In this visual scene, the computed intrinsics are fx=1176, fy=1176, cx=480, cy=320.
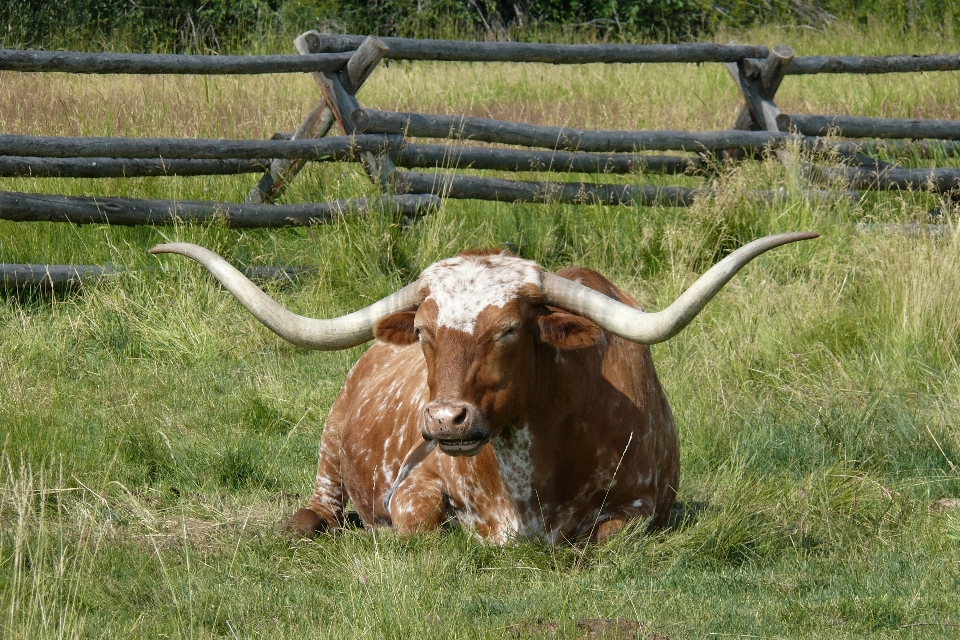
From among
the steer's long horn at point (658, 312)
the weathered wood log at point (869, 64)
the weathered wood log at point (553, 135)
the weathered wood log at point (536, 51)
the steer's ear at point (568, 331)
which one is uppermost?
the steer's long horn at point (658, 312)

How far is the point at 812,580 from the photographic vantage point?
3771mm

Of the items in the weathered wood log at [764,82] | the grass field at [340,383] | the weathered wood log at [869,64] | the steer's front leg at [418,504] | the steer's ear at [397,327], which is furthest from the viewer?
the weathered wood log at [869,64]

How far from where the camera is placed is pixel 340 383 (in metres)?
6.47

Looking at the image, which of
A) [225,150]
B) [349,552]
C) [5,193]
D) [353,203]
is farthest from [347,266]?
[349,552]

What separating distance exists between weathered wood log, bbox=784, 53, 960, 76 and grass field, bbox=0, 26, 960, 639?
3.89ft

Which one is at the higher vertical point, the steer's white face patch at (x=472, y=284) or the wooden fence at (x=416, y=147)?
the steer's white face patch at (x=472, y=284)

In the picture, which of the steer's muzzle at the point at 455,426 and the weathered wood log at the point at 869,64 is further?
the weathered wood log at the point at 869,64

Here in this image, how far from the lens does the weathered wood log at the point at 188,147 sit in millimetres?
7406

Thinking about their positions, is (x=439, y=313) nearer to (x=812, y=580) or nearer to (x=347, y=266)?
(x=812, y=580)

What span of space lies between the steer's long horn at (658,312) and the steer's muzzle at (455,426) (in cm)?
58

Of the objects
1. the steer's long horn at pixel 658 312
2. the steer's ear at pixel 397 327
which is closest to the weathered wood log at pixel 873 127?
the steer's long horn at pixel 658 312

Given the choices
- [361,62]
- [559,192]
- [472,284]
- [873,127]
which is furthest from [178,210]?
[873,127]

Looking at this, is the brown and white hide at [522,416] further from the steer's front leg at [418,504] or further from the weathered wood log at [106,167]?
the weathered wood log at [106,167]

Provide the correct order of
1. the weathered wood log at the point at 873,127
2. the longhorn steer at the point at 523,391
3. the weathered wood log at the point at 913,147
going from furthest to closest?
the weathered wood log at the point at 913,147 → the weathered wood log at the point at 873,127 → the longhorn steer at the point at 523,391
